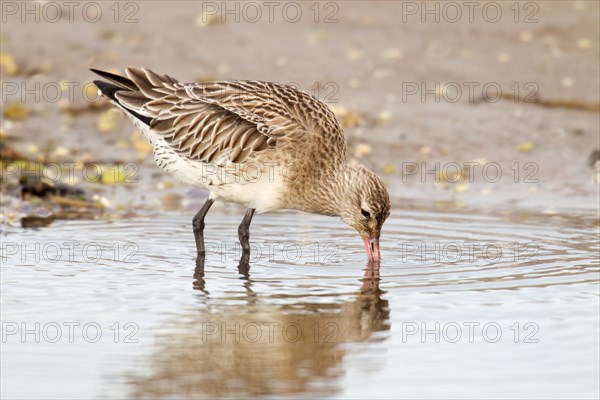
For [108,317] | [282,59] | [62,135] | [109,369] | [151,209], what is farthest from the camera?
[282,59]

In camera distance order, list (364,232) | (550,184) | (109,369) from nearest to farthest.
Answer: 1. (109,369)
2. (364,232)
3. (550,184)

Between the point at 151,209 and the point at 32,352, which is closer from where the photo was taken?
the point at 32,352

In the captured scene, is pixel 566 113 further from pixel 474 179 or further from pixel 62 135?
pixel 62 135

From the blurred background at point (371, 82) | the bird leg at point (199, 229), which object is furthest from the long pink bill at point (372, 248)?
the blurred background at point (371, 82)

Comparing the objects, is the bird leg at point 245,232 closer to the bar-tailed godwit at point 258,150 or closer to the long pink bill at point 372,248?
the bar-tailed godwit at point 258,150

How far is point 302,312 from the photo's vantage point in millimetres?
7809

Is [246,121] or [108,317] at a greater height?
[246,121]

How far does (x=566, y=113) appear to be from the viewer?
1426cm

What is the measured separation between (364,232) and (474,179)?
3.55 metres

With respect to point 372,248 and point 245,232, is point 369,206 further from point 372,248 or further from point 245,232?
point 245,232

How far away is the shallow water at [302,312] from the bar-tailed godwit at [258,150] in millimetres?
388

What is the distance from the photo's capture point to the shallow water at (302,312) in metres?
6.39

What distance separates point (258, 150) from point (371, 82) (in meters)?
5.63

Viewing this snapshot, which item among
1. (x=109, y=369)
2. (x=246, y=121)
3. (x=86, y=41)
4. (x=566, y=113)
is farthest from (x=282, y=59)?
(x=109, y=369)
